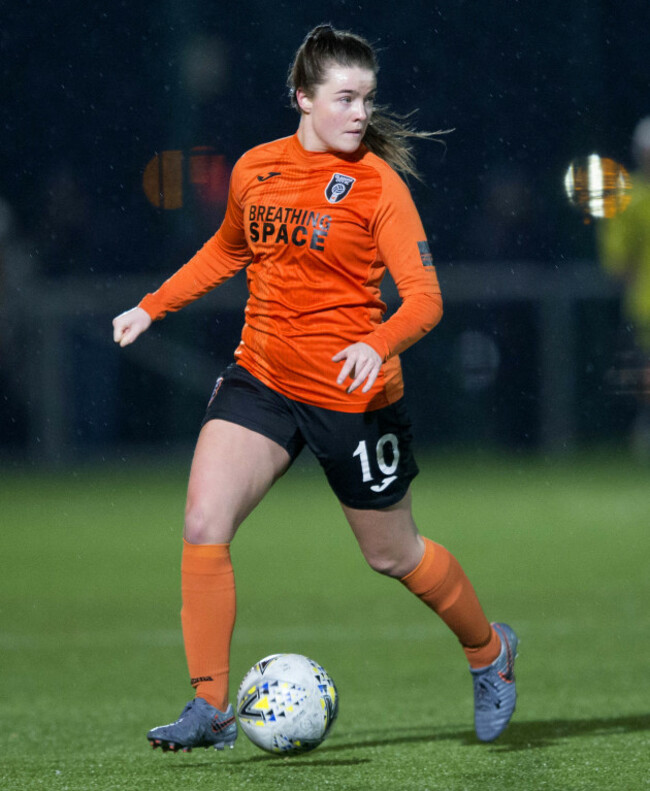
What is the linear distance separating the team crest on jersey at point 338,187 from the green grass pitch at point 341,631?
1.45 meters

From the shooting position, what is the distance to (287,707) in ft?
12.1

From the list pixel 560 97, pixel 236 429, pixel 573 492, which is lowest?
pixel 573 492

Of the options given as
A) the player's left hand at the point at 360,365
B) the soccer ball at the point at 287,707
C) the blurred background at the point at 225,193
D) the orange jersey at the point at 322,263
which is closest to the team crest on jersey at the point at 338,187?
the orange jersey at the point at 322,263

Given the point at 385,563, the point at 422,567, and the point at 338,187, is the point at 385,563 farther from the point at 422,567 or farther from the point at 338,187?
the point at 338,187

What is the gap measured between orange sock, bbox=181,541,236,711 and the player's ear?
3.78 feet

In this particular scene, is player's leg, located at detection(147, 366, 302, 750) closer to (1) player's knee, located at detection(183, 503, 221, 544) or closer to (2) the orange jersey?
(1) player's knee, located at detection(183, 503, 221, 544)

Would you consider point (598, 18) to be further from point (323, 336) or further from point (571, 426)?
point (323, 336)

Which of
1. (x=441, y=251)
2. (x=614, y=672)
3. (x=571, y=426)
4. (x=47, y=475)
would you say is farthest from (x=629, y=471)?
(x=614, y=672)

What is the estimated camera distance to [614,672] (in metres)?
5.27

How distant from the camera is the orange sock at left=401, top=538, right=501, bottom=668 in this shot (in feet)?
13.3

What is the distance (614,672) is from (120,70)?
29.8 feet

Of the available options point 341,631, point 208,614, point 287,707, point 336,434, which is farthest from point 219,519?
point 341,631

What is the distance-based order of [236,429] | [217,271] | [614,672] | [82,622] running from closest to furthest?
[236,429] → [217,271] → [614,672] → [82,622]

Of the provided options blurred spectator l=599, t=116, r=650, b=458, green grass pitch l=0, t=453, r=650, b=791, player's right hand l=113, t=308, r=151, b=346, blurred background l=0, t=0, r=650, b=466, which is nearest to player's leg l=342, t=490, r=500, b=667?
green grass pitch l=0, t=453, r=650, b=791
